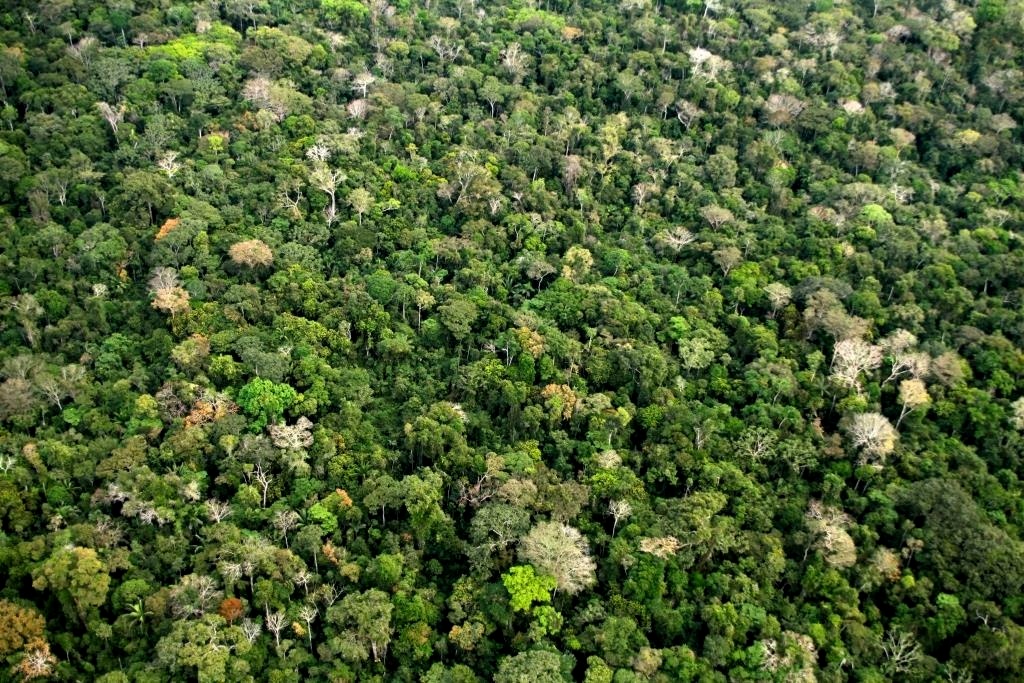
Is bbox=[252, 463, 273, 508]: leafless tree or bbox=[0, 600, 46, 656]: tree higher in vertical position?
bbox=[252, 463, 273, 508]: leafless tree

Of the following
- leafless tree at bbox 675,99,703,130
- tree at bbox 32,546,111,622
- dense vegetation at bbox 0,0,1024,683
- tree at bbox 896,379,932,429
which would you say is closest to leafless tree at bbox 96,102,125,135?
dense vegetation at bbox 0,0,1024,683

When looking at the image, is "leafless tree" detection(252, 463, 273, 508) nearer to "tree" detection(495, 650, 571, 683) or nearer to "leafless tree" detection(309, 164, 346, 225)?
"tree" detection(495, 650, 571, 683)

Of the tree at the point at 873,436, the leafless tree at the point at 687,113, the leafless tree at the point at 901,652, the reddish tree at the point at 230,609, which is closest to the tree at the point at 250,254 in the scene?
the reddish tree at the point at 230,609

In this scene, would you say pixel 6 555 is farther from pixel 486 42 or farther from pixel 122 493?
pixel 486 42

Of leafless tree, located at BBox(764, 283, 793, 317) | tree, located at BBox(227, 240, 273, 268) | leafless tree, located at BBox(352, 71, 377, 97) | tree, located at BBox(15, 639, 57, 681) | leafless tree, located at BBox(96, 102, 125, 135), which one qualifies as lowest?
tree, located at BBox(15, 639, 57, 681)

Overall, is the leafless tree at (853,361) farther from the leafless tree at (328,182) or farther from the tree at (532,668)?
the leafless tree at (328,182)

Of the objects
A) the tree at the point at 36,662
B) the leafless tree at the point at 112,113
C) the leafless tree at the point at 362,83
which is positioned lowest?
the tree at the point at 36,662
